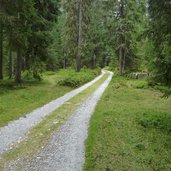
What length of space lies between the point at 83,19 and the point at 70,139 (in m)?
35.0

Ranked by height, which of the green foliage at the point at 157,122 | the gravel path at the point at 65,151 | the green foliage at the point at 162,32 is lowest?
the green foliage at the point at 157,122

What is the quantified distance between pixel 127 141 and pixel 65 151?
2313 mm

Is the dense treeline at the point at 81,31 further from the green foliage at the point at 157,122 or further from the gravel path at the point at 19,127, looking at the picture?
the gravel path at the point at 19,127

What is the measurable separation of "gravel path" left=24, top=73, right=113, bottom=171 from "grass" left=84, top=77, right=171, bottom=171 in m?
0.27

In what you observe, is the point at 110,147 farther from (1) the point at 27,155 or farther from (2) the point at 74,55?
(2) the point at 74,55

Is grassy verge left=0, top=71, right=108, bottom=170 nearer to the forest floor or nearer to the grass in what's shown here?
the forest floor

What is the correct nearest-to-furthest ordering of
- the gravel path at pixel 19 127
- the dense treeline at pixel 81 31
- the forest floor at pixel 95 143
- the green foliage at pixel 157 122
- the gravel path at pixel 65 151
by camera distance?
the gravel path at pixel 65 151 < the forest floor at pixel 95 143 < the gravel path at pixel 19 127 < the green foliage at pixel 157 122 < the dense treeline at pixel 81 31

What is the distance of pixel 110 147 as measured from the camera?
8.80 m

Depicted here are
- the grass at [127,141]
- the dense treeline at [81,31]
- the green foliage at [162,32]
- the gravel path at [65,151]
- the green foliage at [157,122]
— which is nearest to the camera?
the gravel path at [65,151]

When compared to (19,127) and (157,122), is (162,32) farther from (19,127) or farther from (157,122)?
(19,127)

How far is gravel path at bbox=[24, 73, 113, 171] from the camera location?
7198 mm

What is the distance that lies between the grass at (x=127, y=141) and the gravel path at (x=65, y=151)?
0.27 m

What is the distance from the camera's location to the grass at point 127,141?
7559 mm

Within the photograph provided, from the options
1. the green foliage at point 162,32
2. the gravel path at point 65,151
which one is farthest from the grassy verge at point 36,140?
the green foliage at point 162,32
